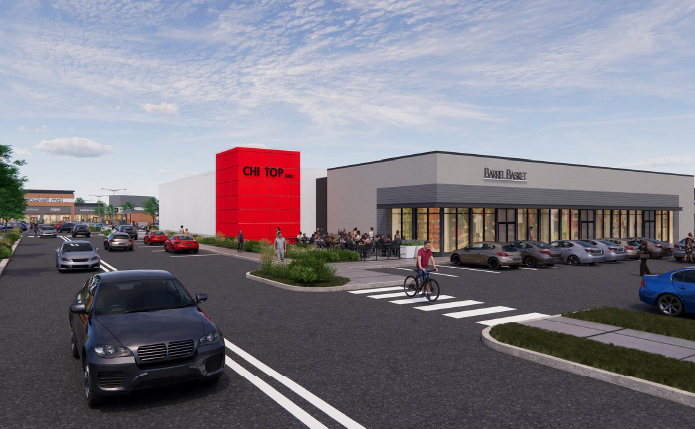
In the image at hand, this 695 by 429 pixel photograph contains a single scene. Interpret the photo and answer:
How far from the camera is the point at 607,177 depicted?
40.1 meters

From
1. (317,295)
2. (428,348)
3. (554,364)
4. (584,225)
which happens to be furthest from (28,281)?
(584,225)

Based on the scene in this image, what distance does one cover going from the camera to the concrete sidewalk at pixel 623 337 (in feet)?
27.4

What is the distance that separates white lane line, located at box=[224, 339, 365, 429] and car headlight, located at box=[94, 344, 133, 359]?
2.29m

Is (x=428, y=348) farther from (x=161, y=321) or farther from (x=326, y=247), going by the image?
(x=326, y=247)

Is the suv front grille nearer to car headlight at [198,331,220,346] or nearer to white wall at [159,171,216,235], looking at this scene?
car headlight at [198,331,220,346]

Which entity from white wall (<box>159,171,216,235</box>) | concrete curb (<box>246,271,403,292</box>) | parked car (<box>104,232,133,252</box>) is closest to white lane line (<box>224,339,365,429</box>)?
concrete curb (<box>246,271,403,292</box>)

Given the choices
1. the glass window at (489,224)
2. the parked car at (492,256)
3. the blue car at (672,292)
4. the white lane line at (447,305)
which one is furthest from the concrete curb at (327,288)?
the glass window at (489,224)

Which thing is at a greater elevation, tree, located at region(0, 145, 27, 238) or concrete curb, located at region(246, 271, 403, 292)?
tree, located at region(0, 145, 27, 238)

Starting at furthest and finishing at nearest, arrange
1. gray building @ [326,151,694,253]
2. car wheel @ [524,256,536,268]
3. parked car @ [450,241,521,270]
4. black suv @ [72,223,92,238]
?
black suv @ [72,223,92,238] < gray building @ [326,151,694,253] < car wheel @ [524,256,536,268] < parked car @ [450,241,521,270]

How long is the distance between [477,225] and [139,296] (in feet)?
92.8

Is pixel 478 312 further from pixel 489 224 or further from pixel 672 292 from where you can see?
pixel 489 224

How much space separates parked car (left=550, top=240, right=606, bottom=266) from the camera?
24.8m

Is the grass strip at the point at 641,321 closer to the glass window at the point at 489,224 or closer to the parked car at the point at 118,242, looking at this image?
the glass window at the point at 489,224

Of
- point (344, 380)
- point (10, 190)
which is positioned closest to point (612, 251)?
point (344, 380)
